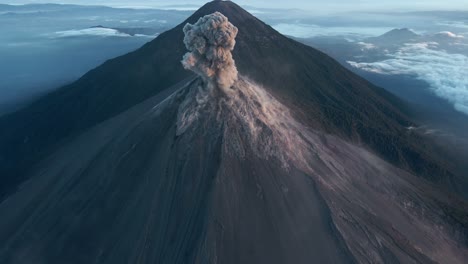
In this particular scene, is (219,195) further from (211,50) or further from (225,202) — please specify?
(211,50)

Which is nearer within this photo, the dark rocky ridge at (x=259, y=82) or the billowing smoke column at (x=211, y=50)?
the billowing smoke column at (x=211, y=50)

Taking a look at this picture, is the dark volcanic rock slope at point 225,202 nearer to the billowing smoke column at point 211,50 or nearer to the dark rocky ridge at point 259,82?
the billowing smoke column at point 211,50

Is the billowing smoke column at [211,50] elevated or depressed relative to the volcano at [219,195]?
elevated

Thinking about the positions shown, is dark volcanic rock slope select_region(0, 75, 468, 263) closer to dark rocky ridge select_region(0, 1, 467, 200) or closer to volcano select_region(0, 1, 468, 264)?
volcano select_region(0, 1, 468, 264)

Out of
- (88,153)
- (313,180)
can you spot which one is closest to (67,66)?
(88,153)

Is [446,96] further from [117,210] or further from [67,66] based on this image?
[67,66]

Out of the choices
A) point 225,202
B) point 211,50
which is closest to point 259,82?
point 211,50

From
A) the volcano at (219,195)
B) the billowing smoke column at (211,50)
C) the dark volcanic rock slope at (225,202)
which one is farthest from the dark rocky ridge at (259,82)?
the billowing smoke column at (211,50)

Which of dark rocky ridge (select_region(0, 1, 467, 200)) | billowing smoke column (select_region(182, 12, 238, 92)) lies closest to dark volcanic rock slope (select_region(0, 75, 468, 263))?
billowing smoke column (select_region(182, 12, 238, 92))
